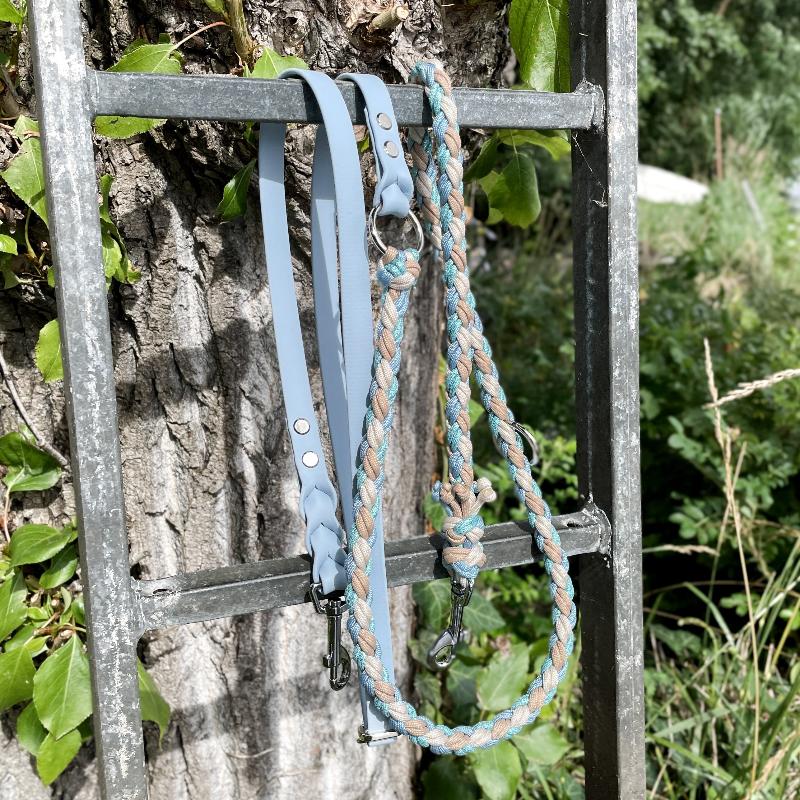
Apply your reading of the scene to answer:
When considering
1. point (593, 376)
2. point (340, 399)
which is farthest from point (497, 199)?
point (340, 399)

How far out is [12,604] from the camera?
1.18 m

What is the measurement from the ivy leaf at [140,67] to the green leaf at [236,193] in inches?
4.7

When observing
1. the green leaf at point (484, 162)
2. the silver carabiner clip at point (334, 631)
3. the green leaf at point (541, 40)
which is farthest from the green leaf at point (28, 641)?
the green leaf at point (541, 40)

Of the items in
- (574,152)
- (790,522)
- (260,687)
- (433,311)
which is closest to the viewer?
(574,152)

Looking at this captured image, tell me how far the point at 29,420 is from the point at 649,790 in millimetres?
1303

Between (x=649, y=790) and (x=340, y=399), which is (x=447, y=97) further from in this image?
(x=649, y=790)

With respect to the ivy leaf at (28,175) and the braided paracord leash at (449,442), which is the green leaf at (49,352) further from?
the braided paracord leash at (449,442)

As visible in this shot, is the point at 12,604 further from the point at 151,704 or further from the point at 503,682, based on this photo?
the point at 503,682

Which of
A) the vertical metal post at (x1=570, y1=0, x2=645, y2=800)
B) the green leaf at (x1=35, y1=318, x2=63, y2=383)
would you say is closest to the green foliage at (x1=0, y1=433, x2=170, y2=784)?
the green leaf at (x1=35, y1=318, x2=63, y2=383)

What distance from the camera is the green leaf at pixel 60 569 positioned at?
1190 mm

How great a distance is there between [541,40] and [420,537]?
62cm

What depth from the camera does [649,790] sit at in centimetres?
163

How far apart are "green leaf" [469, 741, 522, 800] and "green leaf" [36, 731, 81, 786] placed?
0.64 metres

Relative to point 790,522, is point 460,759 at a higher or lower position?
lower
